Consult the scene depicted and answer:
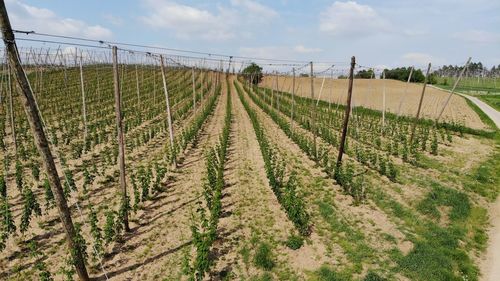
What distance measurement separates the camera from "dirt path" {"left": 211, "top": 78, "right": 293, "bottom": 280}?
9.23 meters

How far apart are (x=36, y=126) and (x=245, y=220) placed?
261 inches

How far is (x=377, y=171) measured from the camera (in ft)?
54.5

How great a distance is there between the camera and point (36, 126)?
6.88m

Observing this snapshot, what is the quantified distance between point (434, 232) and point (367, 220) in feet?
6.38

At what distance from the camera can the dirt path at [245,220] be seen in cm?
923

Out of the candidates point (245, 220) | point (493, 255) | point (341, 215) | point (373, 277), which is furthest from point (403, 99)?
point (373, 277)

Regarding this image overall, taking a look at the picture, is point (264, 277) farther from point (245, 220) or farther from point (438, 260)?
point (438, 260)

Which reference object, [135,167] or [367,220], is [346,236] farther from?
[135,167]

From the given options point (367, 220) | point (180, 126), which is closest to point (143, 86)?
point (180, 126)

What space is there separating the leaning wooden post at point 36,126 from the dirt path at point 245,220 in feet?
10.3

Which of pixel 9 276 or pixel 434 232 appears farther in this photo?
pixel 434 232

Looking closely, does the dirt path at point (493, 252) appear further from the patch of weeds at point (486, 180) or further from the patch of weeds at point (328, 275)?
the patch of weeds at point (328, 275)

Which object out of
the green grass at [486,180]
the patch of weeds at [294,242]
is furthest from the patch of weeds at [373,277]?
the green grass at [486,180]

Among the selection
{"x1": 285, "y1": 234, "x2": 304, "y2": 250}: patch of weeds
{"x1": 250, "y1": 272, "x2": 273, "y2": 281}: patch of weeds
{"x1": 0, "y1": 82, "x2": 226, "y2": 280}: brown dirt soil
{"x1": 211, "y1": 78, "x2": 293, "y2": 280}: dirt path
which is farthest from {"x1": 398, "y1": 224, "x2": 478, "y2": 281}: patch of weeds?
{"x1": 0, "y1": 82, "x2": 226, "y2": 280}: brown dirt soil
